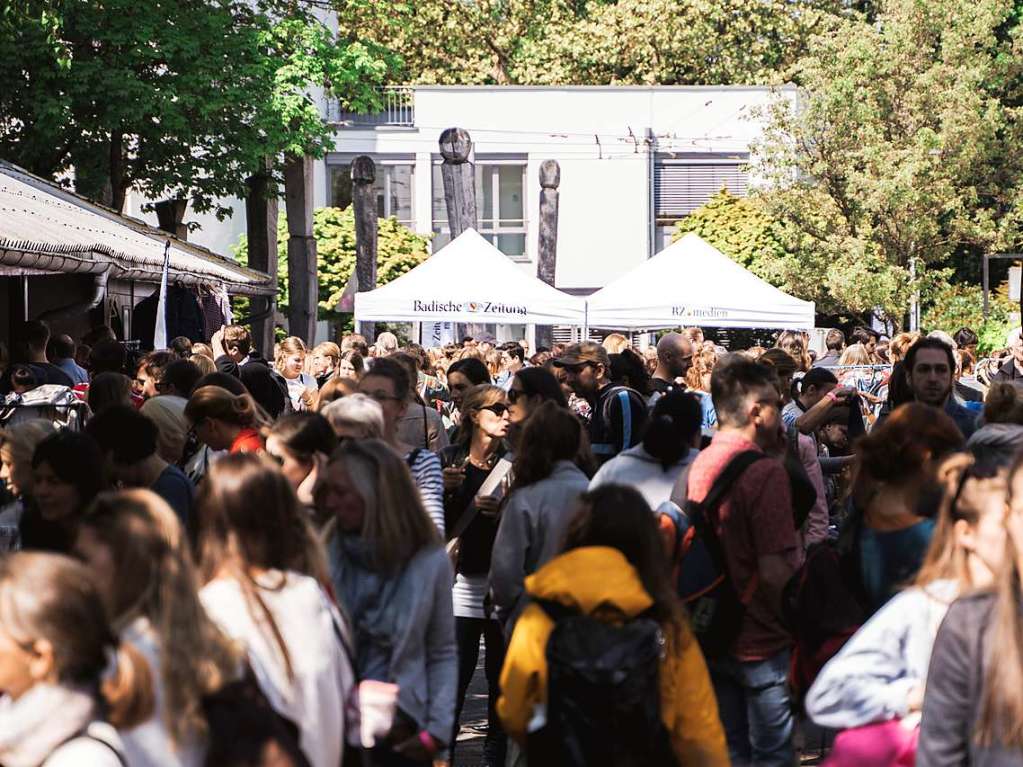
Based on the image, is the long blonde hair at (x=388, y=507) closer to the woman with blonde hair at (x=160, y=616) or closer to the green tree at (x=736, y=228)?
the woman with blonde hair at (x=160, y=616)

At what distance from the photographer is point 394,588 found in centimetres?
502

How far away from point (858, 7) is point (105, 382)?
46.7m

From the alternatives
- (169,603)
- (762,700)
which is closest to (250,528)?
(169,603)

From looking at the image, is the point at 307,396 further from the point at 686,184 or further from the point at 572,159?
the point at 686,184

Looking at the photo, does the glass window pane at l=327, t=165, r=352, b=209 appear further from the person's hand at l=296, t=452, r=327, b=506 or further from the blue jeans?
the blue jeans

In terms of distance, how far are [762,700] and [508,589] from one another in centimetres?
101

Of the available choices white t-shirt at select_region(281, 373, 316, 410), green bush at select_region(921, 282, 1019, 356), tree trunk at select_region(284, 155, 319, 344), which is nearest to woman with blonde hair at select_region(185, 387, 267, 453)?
white t-shirt at select_region(281, 373, 316, 410)

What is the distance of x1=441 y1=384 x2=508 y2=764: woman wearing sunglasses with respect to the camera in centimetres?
764

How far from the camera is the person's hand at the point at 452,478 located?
7.79 m

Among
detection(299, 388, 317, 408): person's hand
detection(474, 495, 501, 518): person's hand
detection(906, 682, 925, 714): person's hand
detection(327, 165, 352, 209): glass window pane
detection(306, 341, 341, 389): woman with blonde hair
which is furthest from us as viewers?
detection(327, 165, 352, 209): glass window pane

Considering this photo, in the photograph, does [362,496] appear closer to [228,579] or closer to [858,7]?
[228,579]

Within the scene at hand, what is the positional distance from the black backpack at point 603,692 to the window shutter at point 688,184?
42.3 meters

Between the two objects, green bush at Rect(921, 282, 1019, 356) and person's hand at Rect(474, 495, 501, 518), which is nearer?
person's hand at Rect(474, 495, 501, 518)

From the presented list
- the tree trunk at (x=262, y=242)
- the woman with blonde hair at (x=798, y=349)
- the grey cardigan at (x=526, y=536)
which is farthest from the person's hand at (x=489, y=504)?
the tree trunk at (x=262, y=242)
